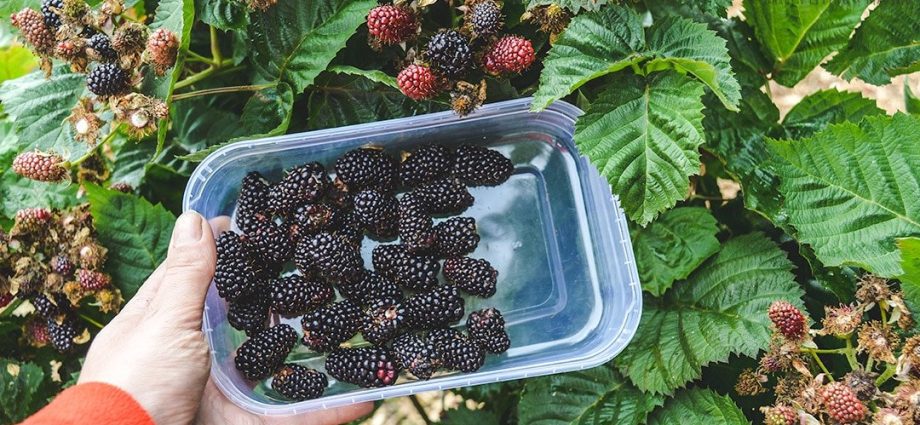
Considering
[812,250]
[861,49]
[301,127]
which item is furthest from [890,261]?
[301,127]

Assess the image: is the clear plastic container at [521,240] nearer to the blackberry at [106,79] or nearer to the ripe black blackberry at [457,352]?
the ripe black blackberry at [457,352]

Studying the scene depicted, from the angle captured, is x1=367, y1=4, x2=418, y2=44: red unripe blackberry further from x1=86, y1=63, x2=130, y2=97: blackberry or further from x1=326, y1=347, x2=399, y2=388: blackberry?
x1=326, y1=347, x2=399, y2=388: blackberry

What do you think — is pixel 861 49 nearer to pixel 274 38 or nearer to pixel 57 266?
pixel 274 38

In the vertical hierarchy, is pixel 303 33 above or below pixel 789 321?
above

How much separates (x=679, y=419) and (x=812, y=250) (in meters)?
0.31

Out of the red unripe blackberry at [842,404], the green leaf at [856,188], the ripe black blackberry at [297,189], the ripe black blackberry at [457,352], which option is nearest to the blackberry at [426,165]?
the ripe black blackberry at [297,189]

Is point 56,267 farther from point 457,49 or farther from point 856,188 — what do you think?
point 856,188

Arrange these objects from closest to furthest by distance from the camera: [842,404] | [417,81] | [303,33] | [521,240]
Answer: [842,404], [417,81], [303,33], [521,240]

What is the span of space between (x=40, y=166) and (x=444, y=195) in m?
0.56

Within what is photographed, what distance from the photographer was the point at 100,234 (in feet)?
3.67

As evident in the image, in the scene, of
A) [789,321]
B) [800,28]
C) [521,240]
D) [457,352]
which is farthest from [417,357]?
[800,28]

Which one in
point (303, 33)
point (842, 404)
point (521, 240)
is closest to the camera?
point (842, 404)

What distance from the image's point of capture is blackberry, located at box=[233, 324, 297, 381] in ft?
3.42

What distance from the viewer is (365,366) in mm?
1034
